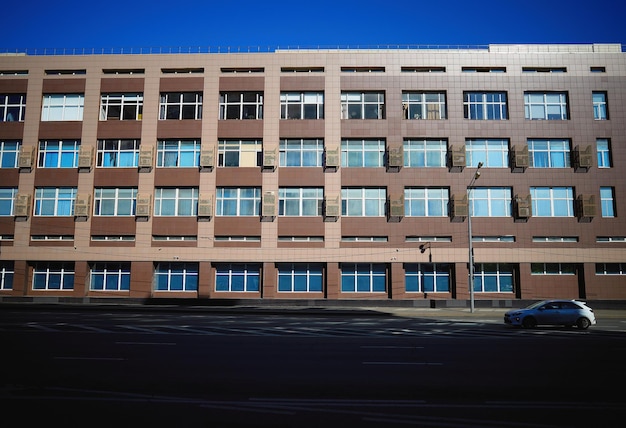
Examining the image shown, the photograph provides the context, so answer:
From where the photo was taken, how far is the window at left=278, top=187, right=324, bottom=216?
38.0 meters

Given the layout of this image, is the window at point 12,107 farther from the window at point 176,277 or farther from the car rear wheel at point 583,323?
the car rear wheel at point 583,323

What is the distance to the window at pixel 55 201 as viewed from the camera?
38844mm

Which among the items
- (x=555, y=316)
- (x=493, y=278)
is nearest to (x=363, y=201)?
(x=493, y=278)

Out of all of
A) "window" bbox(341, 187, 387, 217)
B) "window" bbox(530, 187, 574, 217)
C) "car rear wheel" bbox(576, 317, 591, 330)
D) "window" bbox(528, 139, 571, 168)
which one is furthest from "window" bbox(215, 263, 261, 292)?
"window" bbox(528, 139, 571, 168)

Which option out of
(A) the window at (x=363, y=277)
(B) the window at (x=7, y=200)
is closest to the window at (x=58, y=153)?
(B) the window at (x=7, y=200)

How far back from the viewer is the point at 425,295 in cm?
3719

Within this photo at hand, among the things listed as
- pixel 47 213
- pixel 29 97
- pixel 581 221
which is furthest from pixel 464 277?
pixel 29 97

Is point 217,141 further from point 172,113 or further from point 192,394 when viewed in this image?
point 192,394

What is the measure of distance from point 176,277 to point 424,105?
25.9 meters

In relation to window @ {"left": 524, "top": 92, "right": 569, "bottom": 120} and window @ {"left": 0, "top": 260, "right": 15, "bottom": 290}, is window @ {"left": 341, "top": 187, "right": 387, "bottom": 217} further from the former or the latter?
window @ {"left": 0, "top": 260, "right": 15, "bottom": 290}

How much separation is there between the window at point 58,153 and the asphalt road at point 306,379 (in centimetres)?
2518

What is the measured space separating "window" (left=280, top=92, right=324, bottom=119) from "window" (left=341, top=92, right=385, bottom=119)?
208 centimetres

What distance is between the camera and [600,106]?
39.6 meters

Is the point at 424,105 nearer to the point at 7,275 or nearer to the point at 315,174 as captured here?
the point at 315,174
